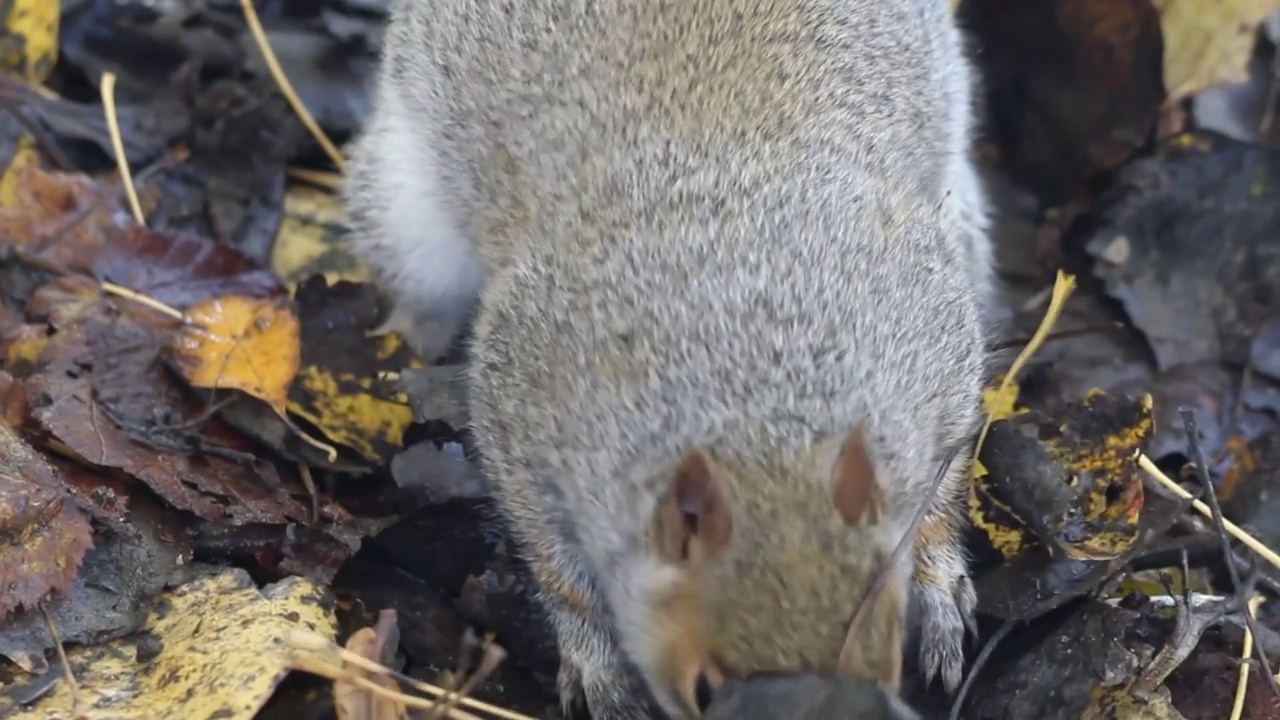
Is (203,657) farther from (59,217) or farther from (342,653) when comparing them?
(59,217)

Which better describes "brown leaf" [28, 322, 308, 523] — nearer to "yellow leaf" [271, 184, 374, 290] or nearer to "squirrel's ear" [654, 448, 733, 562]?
"yellow leaf" [271, 184, 374, 290]

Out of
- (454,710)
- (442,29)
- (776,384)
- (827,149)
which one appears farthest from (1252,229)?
(454,710)

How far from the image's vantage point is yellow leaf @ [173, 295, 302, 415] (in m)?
2.13

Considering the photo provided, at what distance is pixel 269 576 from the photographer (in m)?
1.92

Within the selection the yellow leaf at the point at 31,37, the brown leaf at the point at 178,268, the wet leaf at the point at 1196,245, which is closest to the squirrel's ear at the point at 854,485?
the wet leaf at the point at 1196,245

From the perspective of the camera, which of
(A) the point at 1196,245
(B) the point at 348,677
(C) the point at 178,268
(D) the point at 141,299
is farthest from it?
Result: (A) the point at 1196,245

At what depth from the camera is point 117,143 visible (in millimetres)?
2688

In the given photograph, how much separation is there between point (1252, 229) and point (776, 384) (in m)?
1.36

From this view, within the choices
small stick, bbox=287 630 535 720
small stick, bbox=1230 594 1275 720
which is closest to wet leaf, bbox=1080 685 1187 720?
small stick, bbox=1230 594 1275 720

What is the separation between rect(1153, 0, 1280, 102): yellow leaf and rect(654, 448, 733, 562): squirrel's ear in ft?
5.27

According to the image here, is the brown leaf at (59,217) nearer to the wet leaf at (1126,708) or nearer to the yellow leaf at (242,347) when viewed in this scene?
the yellow leaf at (242,347)

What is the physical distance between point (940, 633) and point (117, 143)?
1824mm

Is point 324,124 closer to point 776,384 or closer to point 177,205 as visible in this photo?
point 177,205

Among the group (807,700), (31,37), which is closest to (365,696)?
(807,700)
